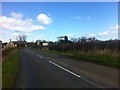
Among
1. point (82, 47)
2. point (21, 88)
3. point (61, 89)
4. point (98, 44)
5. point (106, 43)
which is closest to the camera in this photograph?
point (61, 89)

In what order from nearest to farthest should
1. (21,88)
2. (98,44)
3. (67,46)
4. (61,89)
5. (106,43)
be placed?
(61,89) < (21,88) < (106,43) < (98,44) < (67,46)

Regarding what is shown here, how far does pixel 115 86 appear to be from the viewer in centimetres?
1088

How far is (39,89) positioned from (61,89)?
87 cm

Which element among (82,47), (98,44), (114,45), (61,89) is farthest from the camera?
(82,47)

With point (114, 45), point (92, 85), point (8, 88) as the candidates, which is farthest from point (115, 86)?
point (114, 45)

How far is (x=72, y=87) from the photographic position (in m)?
10.9

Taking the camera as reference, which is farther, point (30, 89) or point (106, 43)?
point (106, 43)

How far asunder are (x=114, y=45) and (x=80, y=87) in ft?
76.1

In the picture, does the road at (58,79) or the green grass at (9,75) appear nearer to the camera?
the road at (58,79)

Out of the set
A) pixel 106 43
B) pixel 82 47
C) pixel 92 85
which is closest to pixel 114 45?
pixel 106 43

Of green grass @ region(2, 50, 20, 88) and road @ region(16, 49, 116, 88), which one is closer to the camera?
road @ region(16, 49, 116, 88)

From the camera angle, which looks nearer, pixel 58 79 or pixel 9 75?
pixel 58 79

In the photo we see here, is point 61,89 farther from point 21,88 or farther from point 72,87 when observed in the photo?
point 21,88

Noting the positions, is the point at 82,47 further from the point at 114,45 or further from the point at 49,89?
the point at 49,89
